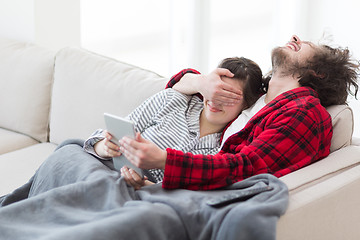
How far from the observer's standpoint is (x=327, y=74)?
1.70 metres

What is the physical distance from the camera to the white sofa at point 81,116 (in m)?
1.47

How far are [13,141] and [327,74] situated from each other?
58.0 inches

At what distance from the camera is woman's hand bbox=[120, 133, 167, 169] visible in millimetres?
1416

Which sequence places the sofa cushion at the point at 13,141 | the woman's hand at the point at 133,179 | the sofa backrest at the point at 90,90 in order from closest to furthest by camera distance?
the woman's hand at the point at 133,179 → the sofa backrest at the point at 90,90 → the sofa cushion at the point at 13,141

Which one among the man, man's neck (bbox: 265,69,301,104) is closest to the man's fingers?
the man

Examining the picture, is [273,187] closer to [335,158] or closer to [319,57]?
[335,158]

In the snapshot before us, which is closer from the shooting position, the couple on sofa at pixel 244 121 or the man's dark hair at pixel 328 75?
the couple on sofa at pixel 244 121

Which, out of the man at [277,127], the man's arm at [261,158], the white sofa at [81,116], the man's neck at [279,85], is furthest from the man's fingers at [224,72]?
the white sofa at [81,116]

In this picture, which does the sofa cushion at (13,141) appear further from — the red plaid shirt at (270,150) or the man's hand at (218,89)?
the red plaid shirt at (270,150)

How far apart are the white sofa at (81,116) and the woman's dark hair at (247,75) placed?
25cm

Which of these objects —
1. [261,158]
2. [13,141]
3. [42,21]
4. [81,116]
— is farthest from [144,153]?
[42,21]

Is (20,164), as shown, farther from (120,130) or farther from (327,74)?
(327,74)

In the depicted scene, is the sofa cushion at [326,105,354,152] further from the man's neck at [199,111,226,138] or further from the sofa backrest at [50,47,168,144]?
the sofa backrest at [50,47,168,144]

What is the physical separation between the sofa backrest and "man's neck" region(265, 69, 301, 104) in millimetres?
525
